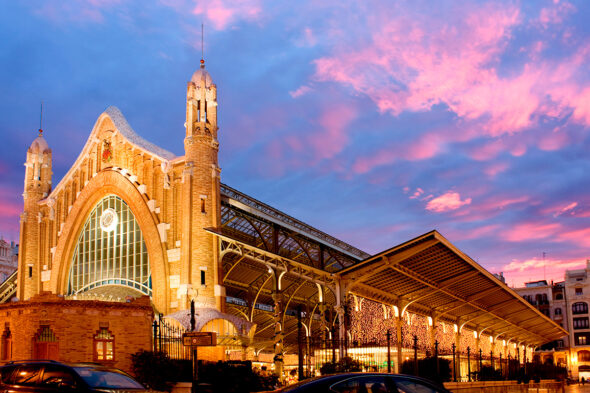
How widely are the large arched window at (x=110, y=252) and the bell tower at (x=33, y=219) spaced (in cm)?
456

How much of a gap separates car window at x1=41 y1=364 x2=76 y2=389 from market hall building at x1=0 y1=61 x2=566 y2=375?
380 inches

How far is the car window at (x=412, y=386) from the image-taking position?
10.1 meters

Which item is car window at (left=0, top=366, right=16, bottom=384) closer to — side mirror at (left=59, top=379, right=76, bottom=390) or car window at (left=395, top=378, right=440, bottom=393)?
side mirror at (left=59, top=379, right=76, bottom=390)

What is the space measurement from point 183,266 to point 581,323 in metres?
97.7

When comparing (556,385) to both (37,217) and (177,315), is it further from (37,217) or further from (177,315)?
(37,217)

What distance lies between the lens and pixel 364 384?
32.4ft

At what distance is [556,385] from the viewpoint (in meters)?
42.9

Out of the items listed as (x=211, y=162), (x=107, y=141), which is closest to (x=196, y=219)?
(x=211, y=162)

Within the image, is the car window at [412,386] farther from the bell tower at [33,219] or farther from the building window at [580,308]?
the building window at [580,308]

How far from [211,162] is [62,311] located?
20.5m

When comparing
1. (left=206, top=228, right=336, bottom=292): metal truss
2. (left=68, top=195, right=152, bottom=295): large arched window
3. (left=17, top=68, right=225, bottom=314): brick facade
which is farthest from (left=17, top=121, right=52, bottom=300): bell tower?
(left=206, top=228, right=336, bottom=292): metal truss

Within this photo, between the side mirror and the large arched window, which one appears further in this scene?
the large arched window

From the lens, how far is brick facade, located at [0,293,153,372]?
22344mm

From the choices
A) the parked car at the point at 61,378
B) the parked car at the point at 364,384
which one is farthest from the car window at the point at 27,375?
the parked car at the point at 364,384
